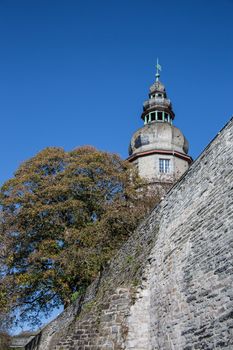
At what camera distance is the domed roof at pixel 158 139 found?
1158 inches

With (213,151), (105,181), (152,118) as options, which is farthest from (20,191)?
(152,118)

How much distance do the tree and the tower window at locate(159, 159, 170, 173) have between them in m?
7.55

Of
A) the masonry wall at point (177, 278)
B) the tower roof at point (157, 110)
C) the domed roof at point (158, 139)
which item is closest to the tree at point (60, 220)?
the masonry wall at point (177, 278)

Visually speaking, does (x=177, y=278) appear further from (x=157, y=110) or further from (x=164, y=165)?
(x=157, y=110)

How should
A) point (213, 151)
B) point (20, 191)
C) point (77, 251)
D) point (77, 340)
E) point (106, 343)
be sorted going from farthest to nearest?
1. point (20, 191)
2. point (77, 251)
3. point (77, 340)
4. point (106, 343)
5. point (213, 151)

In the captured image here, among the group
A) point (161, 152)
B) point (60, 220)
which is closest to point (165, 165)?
point (161, 152)

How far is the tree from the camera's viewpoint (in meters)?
16.4

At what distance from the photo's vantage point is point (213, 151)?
815 cm

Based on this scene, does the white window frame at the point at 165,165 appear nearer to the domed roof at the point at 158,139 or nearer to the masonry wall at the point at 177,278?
the domed roof at the point at 158,139

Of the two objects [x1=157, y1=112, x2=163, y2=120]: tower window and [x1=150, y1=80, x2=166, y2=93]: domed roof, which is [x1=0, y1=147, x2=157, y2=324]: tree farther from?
[x1=150, y1=80, x2=166, y2=93]: domed roof

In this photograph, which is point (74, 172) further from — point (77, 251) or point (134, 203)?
point (77, 251)

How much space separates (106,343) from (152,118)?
2473 cm

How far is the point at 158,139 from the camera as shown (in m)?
29.7

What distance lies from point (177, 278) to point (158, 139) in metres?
22.1
